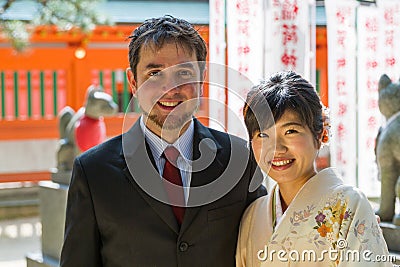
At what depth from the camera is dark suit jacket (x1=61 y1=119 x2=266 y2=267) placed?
2.14 m

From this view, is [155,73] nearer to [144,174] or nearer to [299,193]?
[144,174]

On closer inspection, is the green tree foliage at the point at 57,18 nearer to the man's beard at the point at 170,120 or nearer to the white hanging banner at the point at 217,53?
the white hanging banner at the point at 217,53

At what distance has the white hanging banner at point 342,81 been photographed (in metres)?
4.82

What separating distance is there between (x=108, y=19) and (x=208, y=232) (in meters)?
7.10

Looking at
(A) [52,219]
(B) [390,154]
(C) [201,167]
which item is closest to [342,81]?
(B) [390,154]

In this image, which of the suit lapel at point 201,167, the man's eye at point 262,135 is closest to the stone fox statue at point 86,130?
the suit lapel at point 201,167

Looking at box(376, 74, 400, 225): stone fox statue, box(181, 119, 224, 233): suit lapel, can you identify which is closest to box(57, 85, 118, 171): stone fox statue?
box(376, 74, 400, 225): stone fox statue

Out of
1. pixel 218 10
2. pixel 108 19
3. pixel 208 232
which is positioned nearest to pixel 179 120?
pixel 208 232

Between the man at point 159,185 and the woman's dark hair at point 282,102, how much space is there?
0.19m

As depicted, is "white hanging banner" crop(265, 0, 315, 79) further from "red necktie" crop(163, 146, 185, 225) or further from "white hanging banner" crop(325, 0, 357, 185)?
"red necktie" crop(163, 146, 185, 225)

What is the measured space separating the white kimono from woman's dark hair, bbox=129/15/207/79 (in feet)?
1.75

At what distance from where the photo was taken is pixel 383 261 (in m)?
1.90

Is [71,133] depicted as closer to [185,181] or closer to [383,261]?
[185,181]

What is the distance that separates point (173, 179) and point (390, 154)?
141 cm
